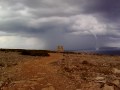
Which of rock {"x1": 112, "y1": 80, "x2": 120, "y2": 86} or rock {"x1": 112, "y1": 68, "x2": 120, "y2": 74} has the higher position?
rock {"x1": 112, "y1": 68, "x2": 120, "y2": 74}

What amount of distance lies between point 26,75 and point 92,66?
8.25m

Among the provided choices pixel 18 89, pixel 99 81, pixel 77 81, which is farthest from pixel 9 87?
pixel 99 81

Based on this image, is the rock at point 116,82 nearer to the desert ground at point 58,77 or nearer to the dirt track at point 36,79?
the desert ground at point 58,77

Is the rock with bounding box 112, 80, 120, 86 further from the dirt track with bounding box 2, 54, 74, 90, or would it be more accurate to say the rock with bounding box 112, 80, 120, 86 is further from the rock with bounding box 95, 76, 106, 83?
the dirt track with bounding box 2, 54, 74, 90

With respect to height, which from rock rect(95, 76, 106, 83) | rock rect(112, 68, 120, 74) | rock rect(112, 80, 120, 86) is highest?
rock rect(112, 68, 120, 74)

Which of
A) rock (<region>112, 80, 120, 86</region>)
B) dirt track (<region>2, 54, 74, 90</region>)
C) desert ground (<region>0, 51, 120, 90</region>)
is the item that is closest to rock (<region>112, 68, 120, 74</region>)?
desert ground (<region>0, 51, 120, 90</region>)

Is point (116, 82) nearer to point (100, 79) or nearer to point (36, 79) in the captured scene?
point (100, 79)

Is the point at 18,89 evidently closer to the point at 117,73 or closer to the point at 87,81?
the point at 87,81

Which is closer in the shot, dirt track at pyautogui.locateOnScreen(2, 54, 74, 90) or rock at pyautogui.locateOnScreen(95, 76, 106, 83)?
dirt track at pyautogui.locateOnScreen(2, 54, 74, 90)

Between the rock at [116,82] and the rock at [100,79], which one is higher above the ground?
the rock at [100,79]

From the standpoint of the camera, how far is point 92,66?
31703 millimetres

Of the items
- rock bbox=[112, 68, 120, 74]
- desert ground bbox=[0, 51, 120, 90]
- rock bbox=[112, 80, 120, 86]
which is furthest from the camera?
rock bbox=[112, 68, 120, 74]

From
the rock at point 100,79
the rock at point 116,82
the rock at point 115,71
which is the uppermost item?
the rock at point 115,71

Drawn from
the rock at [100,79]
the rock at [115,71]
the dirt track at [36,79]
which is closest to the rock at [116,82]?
the rock at [100,79]
